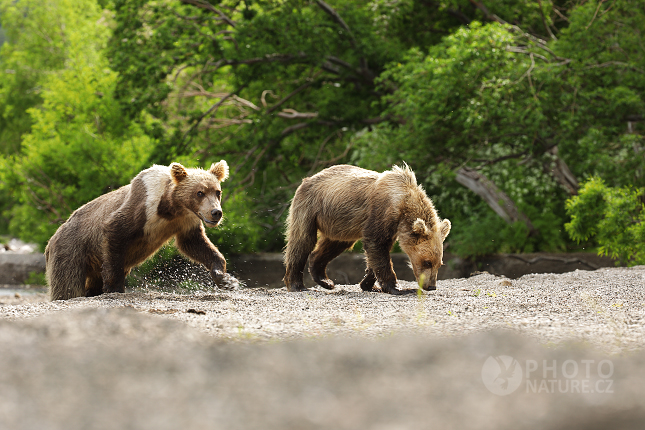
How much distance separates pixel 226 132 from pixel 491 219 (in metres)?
7.04

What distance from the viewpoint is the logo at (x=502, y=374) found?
231 centimetres

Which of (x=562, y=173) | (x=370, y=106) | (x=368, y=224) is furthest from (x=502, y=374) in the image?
(x=370, y=106)

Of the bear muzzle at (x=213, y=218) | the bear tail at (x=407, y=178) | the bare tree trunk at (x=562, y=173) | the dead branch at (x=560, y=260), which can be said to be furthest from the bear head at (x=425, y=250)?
the bare tree trunk at (x=562, y=173)

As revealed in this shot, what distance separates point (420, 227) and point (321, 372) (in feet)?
Result: 11.6

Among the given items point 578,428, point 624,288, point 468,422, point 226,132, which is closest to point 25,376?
point 468,422

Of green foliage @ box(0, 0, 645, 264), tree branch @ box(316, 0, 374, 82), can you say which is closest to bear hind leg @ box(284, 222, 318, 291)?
green foliage @ box(0, 0, 645, 264)

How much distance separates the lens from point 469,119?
1002 cm

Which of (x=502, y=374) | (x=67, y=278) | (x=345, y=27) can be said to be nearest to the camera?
(x=502, y=374)

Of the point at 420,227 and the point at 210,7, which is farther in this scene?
the point at 210,7

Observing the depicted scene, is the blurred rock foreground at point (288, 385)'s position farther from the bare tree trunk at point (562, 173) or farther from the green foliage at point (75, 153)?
the green foliage at point (75, 153)

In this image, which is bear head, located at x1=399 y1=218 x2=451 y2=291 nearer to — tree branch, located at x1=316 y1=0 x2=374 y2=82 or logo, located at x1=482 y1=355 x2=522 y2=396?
logo, located at x1=482 y1=355 x2=522 y2=396

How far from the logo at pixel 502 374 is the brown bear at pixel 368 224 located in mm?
2972

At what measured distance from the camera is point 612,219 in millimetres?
9039

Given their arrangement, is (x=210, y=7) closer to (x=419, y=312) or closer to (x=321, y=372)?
(x=419, y=312)
